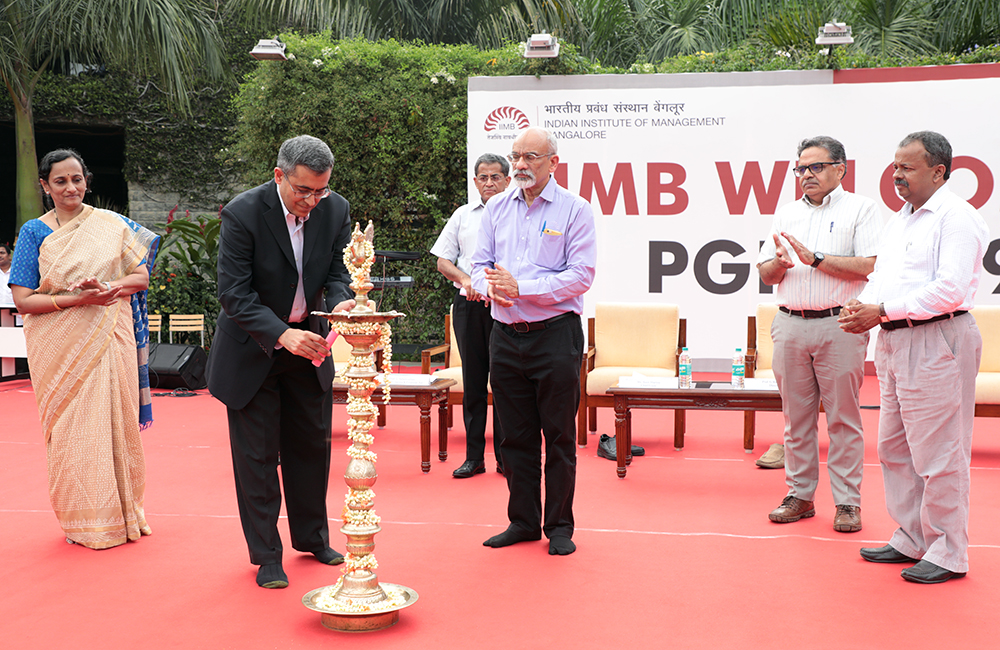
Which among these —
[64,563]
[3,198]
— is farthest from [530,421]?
[3,198]

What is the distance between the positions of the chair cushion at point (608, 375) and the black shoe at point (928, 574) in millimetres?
2640

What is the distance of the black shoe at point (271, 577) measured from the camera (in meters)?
2.98

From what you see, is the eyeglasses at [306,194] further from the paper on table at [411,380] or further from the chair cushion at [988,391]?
the chair cushion at [988,391]

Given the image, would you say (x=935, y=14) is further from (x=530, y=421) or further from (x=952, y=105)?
(x=530, y=421)

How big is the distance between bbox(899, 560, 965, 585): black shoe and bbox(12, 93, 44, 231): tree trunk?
11.7 meters

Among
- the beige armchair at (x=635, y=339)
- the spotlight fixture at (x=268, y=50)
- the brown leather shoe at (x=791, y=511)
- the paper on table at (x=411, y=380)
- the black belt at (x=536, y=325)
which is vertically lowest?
the brown leather shoe at (x=791, y=511)

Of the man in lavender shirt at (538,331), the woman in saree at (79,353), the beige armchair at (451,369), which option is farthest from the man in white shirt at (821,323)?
the woman in saree at (79,353)

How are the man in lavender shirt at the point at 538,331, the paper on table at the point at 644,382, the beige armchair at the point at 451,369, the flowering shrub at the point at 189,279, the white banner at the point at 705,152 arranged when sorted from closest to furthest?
the man in lavender shirt at the point at 538,331 → the paper on table at the point at 644,382 → the beige armchair at the point at 451,369 → the white banner at the point at 705,152 → the flowering shrub at the point at 189,279

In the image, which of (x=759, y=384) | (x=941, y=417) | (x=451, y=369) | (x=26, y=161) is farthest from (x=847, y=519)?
(x=26, y=161)

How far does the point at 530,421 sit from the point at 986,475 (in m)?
2.90

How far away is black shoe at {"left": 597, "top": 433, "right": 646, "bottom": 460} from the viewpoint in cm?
526

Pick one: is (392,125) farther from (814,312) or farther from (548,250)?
(814,312)

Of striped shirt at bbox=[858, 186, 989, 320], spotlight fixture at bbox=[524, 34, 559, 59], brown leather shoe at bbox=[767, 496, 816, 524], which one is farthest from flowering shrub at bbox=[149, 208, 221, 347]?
striped shirt at bbox=[858, 186, 989, 320]

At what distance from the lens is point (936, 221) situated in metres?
3.03
